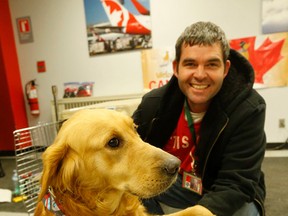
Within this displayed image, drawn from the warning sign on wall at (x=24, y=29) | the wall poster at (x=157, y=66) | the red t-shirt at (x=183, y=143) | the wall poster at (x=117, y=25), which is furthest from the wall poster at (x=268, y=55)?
the warning sign on wall at (x=24, y=29)

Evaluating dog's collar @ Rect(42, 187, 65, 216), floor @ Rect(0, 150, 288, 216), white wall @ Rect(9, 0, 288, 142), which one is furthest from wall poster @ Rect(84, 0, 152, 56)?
dog's collar @ Rect(42, 187, 65, 216)

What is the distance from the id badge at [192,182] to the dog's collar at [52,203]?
733 mm

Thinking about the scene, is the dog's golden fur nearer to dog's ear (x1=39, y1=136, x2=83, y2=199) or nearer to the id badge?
dog's ear (x1=39, y1=136, x2=83, y2=199)

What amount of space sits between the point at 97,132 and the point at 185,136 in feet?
2.28

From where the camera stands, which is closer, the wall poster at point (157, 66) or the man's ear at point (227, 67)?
the man's ear at point (227, 67)

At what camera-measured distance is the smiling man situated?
1.19 metres

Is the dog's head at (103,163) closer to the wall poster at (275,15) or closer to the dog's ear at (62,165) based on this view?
the dog's ear at (62,165)

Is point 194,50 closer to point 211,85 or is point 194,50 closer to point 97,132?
point 211,85

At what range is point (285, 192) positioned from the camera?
2254 mm

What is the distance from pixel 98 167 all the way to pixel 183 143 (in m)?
0.69

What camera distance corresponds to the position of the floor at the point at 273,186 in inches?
80.7

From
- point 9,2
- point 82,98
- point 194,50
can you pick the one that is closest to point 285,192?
point 194,50

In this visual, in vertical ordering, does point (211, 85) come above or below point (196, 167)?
above

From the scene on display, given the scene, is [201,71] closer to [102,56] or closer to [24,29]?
[102,56]
